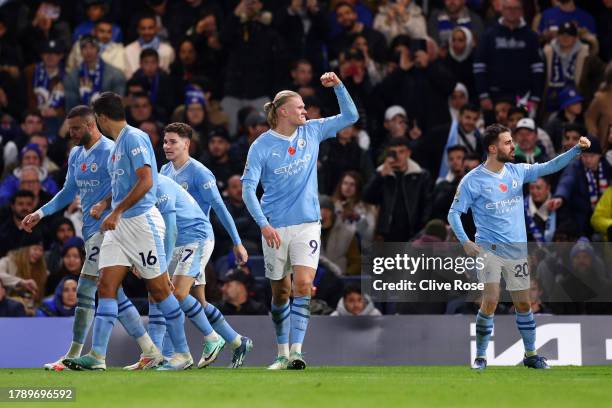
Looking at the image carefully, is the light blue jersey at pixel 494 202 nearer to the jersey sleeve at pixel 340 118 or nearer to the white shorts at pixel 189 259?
the jersey sleeve at pixel 340 118

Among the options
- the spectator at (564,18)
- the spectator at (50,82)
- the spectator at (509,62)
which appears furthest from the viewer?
the spectator at (50,82)

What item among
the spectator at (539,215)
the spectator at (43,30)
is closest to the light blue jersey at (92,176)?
the spectator at (539,215)

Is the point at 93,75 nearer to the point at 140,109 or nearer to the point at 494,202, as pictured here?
the point at 140,109

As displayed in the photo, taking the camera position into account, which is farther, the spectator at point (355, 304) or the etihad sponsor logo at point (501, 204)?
the spectator at point (355, 304)

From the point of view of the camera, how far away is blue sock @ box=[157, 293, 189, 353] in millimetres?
12078

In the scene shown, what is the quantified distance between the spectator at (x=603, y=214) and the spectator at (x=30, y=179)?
7.45m

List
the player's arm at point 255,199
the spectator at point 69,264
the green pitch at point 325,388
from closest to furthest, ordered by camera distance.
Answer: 1. the green pitch at point 325,388
2. the player's arm at point 255,199
3. the spectator at point 69,264

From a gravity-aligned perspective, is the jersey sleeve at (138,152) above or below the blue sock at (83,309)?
above

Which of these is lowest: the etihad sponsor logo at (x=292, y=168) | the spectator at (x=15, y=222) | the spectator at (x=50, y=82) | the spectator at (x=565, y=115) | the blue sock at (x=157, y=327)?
the blue sock at (x=157, y=327)

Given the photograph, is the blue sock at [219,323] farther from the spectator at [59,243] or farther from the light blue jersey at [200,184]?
the spectator at [59,243]

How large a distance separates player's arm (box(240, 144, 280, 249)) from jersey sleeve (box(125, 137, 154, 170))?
3.77 feet

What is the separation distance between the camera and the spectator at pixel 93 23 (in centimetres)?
2122

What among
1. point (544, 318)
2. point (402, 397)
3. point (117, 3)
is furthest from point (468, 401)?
point (117, 3)

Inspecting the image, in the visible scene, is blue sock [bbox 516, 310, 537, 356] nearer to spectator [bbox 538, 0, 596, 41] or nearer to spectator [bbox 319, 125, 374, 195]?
spectator [bbox 319, 125, 374, 195]
